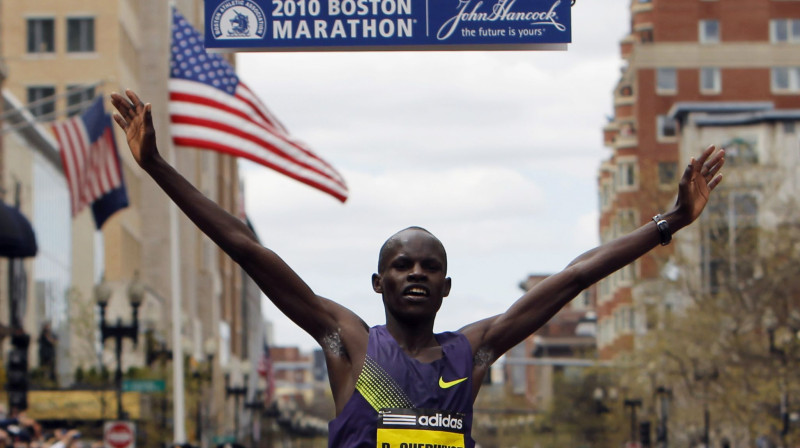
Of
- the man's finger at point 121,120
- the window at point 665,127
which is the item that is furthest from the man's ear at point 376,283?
the window at point 665,127

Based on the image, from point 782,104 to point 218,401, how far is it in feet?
133

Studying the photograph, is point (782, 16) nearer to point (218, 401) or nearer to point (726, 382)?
point (218, 401)

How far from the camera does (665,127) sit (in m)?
111

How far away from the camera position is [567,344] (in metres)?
187

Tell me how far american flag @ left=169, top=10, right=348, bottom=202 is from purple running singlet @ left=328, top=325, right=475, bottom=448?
49.2 ft

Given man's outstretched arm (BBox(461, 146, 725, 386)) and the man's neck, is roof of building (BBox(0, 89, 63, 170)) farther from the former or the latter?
the man's neck

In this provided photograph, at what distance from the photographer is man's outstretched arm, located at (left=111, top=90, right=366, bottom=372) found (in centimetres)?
618

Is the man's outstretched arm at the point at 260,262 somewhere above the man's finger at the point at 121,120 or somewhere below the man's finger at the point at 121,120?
below

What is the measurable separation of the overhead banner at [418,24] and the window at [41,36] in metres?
63.9

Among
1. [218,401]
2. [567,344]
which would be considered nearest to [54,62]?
[218,401]

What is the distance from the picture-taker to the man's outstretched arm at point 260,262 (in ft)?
20.3

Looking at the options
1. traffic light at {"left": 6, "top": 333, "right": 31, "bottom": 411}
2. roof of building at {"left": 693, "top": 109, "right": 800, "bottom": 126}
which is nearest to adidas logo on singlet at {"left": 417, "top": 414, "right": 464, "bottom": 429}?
traffic light at {"left": 6, "top": 333, "right": 31, "bottom": 411}

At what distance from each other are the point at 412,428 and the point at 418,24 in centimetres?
240

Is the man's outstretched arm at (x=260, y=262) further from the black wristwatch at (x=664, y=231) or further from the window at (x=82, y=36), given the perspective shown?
the window at (x=82, y=36)
